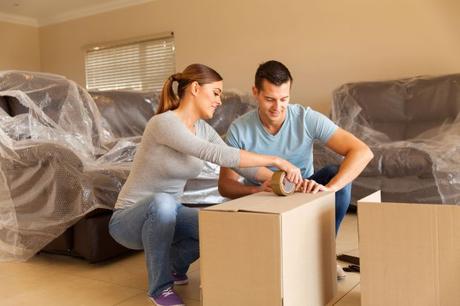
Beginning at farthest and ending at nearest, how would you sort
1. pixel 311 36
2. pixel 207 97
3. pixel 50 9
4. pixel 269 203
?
pixel 50 9, pixel 311 36, pixel 207 97, pixel 269 203

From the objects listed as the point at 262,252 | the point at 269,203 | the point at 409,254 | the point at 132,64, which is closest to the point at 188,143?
the point at 269,203

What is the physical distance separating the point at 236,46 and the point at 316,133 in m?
3.11

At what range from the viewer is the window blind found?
17.1ft

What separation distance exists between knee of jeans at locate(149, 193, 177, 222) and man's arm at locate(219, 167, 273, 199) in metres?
0.25

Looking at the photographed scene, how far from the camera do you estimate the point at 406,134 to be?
3.40m

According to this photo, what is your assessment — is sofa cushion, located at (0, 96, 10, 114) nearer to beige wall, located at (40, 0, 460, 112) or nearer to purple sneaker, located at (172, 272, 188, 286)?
purple sneaker, located at (172, 272, 188, 286)

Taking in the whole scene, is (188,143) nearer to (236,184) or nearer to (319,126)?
(236,184)

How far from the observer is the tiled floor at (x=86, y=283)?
1.65m

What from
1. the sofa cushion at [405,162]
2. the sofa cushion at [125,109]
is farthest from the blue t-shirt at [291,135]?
the sofa cushion at [125,109]

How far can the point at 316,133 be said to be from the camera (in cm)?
170

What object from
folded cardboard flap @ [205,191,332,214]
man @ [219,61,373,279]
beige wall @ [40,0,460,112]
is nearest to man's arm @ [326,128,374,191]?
man @ [219,61,373,279]

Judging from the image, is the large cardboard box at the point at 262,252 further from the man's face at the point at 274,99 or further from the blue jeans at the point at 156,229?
the man's face at the point at 274,99

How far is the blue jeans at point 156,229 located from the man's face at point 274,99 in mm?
448

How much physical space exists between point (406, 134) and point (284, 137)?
6.61 ft
